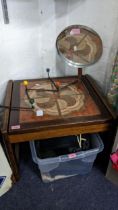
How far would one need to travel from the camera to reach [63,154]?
122cm

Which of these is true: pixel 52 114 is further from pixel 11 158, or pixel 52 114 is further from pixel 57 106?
pixel 11 158

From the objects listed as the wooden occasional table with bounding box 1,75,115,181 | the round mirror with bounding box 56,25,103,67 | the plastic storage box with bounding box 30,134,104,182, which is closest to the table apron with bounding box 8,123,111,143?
the wooden occasional table with bounding box 1,75,115,181

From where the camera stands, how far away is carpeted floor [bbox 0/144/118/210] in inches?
46.6

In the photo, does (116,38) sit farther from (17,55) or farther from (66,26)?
(17,55)

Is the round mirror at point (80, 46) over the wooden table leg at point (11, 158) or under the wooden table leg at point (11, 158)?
over

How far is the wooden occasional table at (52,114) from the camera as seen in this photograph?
102cm

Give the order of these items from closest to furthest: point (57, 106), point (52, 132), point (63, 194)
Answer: point (52, 132) → point (57, 106) → point (63, 194)

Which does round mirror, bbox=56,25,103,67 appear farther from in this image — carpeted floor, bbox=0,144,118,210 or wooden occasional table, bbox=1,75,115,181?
carpeted floor, bbox=0,144,118,210

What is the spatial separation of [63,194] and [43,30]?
3.80 ft

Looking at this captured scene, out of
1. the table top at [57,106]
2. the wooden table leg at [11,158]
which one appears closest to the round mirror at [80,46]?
the table top at [57,106]

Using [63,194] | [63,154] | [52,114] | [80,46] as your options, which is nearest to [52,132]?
[52,114]

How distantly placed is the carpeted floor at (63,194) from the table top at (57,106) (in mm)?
527

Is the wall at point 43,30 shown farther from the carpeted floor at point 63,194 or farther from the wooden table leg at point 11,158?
the carpeted floor at point 63,194

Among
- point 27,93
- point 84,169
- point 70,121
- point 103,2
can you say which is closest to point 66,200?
point 84,169
